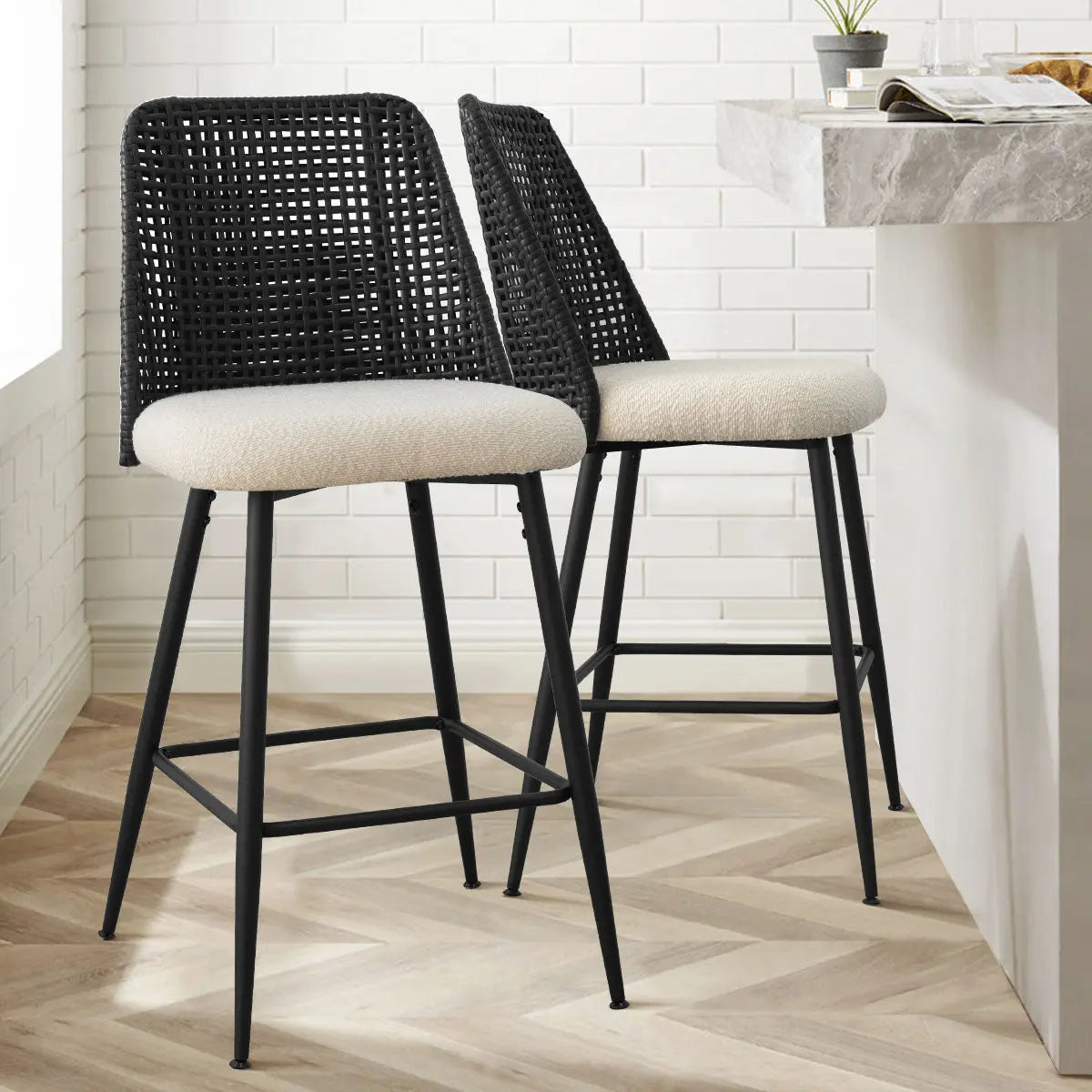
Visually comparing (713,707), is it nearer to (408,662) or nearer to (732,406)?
(732,406)

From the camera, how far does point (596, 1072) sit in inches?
76.1

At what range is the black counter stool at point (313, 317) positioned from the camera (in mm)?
2033

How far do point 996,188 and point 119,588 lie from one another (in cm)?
236

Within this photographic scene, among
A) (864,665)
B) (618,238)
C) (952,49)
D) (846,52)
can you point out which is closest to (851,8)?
(618,238)

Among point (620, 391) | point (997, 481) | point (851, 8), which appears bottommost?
→ point (997, 481)

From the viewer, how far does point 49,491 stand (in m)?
3.24

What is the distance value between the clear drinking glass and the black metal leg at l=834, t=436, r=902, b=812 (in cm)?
54

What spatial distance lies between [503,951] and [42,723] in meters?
1.22

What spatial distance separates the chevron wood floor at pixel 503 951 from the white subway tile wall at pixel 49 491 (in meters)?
0.24

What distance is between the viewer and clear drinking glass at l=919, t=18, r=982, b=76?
8.05ft

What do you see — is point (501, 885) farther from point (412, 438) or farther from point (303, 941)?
point (412, 438)

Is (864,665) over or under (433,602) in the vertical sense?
under

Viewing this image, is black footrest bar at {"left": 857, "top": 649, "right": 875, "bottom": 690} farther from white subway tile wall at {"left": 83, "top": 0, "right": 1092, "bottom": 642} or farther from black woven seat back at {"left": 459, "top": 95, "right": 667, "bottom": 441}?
white subway tile wall at {"left": 83, "top": 0, "right": 1092, "bottom": 642}

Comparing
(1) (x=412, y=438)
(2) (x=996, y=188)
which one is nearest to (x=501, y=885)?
(1) (x=412, y=438)
